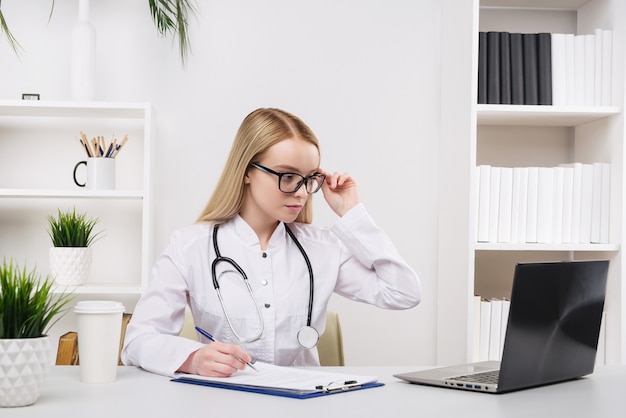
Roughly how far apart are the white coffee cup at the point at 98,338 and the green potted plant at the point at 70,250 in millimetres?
1219

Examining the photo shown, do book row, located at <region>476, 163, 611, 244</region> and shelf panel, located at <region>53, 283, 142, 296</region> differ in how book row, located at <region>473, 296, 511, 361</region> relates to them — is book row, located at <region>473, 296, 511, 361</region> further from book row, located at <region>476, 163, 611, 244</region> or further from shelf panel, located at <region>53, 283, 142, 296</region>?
shelf panel, located at <region>53, 283, 142, 296</region>

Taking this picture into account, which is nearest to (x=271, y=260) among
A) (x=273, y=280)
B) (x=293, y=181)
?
(x=273, y=280)

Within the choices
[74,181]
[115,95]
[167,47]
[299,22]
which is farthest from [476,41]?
[74,181]

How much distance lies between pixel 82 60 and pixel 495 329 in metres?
1.71

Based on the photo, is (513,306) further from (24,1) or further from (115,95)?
(24,1)

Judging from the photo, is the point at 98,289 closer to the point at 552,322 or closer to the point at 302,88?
the point at 302,88

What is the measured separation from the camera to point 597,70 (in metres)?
2.70

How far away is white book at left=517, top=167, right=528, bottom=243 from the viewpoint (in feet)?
8.70

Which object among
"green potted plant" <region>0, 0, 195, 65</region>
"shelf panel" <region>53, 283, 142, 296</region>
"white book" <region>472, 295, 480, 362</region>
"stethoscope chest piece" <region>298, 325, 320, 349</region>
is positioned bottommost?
"white book" <region>472, 295, 480, 362</region>

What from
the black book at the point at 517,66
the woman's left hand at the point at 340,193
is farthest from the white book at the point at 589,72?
the woman's left hand at the point at 340,193

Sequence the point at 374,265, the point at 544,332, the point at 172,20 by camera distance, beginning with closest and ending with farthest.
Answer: the point at 544,332 → the point at 374,265 → the point at 172,20

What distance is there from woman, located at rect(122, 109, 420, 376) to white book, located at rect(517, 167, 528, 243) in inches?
29.9

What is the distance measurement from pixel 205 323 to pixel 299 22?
1441mm

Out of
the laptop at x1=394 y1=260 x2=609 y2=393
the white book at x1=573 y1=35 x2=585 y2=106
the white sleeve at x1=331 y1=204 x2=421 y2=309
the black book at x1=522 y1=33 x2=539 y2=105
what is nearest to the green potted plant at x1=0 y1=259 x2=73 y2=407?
the laptop at x1=394 y1=260 x2=609 y2=393
